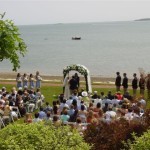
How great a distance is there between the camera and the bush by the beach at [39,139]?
902cm

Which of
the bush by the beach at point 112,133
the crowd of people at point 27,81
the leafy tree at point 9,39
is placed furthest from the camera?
the crowd of people at point 27,81

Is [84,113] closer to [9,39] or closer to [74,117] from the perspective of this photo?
[74,117]

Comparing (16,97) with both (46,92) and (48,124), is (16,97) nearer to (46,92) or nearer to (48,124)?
(46,92)

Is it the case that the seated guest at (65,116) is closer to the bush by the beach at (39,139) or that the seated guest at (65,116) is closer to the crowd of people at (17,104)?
the crowd of people at (17,104)

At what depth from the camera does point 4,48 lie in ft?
43.3

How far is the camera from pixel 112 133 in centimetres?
1173

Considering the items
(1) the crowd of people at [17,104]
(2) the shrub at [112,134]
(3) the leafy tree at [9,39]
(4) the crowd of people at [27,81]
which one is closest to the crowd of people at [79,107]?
(1) the crowd of people at [17,104]

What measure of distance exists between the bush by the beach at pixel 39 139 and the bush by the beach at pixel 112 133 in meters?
2.11

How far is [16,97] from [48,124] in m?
9.61

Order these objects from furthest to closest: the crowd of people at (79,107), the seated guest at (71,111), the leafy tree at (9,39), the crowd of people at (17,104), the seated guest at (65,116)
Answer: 1. the crowd of people at (17,104)
2. the seated guest at (71,111)
3. the seated guest at (65,116)
4. the crowd of people at (79,107)
5. the leafy tree at (9,39)

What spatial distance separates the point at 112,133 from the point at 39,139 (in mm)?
3129

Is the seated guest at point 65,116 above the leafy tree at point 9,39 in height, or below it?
below

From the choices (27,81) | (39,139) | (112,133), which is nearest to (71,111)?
(112,133)

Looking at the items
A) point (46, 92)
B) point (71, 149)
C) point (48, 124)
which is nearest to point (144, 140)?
point (71, 149)
